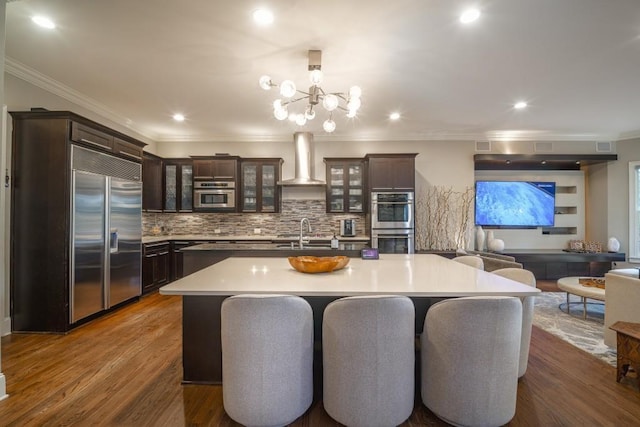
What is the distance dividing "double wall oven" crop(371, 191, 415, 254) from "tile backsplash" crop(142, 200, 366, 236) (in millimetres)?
644

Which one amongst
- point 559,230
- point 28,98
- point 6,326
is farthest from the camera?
point 559,230

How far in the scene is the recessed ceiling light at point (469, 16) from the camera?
7.30 feet

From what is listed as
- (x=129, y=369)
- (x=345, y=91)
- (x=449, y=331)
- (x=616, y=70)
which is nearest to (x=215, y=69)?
(x=345, y=91)

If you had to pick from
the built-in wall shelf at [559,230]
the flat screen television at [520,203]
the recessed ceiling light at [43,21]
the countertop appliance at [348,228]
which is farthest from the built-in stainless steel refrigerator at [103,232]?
the built-in wall shelf at [559,230]

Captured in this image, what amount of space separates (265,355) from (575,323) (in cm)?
376

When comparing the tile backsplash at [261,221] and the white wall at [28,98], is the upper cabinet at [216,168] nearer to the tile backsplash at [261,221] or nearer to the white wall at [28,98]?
the tile backsplash at [261,221]

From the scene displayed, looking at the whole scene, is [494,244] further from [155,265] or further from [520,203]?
[155,265]

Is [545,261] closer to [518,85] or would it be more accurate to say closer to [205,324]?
[518,85]

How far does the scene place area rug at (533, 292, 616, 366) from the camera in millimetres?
2797

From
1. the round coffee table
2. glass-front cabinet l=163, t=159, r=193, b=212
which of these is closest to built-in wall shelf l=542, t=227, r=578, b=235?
the round coffee table

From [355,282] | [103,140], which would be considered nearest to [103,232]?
[103,140]

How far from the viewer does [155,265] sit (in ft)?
15.5

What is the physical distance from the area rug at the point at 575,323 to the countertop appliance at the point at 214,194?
4807mm

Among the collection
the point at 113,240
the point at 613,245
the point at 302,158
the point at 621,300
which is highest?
the point at 302,158
